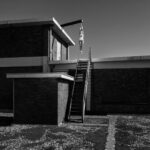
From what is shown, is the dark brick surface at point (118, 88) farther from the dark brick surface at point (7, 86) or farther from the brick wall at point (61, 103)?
the dark brick surface at point (7, 86)

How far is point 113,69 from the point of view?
13.8 meters

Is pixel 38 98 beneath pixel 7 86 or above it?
beneath

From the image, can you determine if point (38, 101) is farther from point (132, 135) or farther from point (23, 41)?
point (23, 41)

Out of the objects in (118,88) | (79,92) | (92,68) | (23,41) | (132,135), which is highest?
(23,41)

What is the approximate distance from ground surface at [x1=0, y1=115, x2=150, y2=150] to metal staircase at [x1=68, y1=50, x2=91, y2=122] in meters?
1.92

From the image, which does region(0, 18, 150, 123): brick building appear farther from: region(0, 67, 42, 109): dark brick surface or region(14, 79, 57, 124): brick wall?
region(14, 79, 57, 124): brick wall

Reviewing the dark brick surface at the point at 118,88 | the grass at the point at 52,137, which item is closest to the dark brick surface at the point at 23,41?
the dark brick surface at the point at 118,88

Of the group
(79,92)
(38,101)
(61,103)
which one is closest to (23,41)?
(79,92)

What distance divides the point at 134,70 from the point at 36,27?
778 centimetres

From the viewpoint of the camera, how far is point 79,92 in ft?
43.1

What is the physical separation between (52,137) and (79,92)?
5610 millimetres

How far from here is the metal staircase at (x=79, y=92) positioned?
11828 mm

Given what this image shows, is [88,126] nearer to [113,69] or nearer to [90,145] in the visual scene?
[90,145]

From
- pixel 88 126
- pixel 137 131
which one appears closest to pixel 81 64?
pixel 88 126
